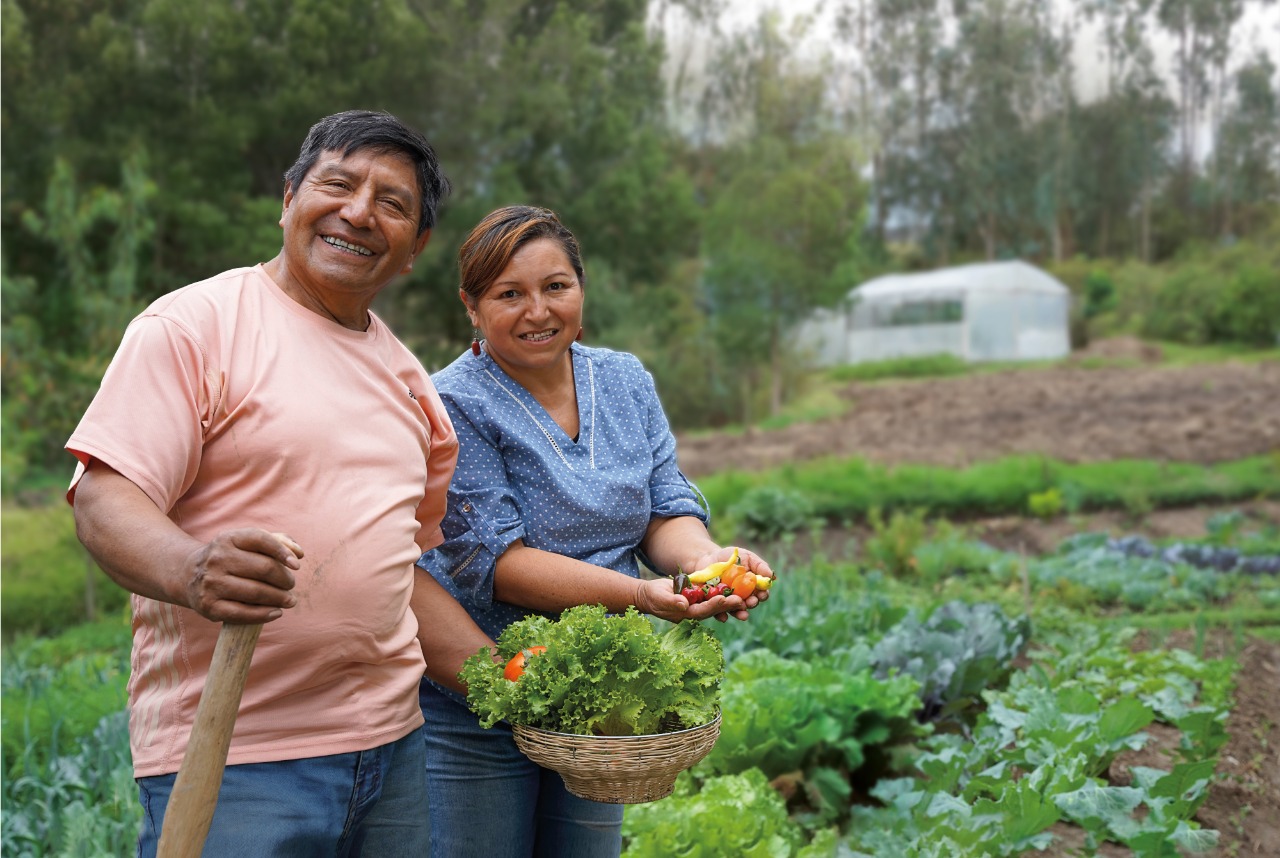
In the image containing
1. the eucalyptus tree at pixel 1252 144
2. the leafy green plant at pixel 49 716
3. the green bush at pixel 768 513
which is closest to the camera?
A: the leafy green plant at pixel 49 716

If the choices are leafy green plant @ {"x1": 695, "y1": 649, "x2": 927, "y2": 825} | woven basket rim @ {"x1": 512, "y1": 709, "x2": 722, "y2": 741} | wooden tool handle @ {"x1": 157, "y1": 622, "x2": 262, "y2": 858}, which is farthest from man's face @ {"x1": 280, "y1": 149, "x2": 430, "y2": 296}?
leafy green plant @ {"x1": 695, "y1": 649, "x2": 927, "y2": 825}

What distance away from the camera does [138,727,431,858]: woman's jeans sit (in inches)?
62.6

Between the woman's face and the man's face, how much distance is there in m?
0.35

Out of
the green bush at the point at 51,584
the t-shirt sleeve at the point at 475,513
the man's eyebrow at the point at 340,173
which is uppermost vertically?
the man's eyebrow at the point at 340,173

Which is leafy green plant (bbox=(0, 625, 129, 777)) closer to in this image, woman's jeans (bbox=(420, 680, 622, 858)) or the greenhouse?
woman's jeans (bbox=(420, 680, 622, 858))

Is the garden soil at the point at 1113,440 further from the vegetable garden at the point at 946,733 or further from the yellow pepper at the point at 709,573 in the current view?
the yellow pepper at the point at 709,573

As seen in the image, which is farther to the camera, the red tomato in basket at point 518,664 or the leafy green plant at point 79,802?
the leafy green plant at point 79,802

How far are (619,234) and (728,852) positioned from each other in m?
15.1

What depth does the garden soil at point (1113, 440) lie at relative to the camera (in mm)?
3785

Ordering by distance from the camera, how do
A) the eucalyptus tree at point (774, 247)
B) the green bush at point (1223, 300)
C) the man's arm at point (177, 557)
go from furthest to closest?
1. the green bush at point (1223, 300)
2. the eucalyptus tree at point (774, 247)
3. the man's arm at point (177, 557)

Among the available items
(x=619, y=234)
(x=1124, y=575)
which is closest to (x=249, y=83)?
(x=619, y=234)

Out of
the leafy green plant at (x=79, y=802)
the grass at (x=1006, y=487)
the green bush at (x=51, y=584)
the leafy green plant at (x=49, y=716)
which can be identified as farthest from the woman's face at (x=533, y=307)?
the green bush at (x=51, y=584)

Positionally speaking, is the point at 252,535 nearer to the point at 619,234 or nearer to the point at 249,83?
the point at 249,83

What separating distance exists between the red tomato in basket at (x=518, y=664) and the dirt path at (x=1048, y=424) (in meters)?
11.6
